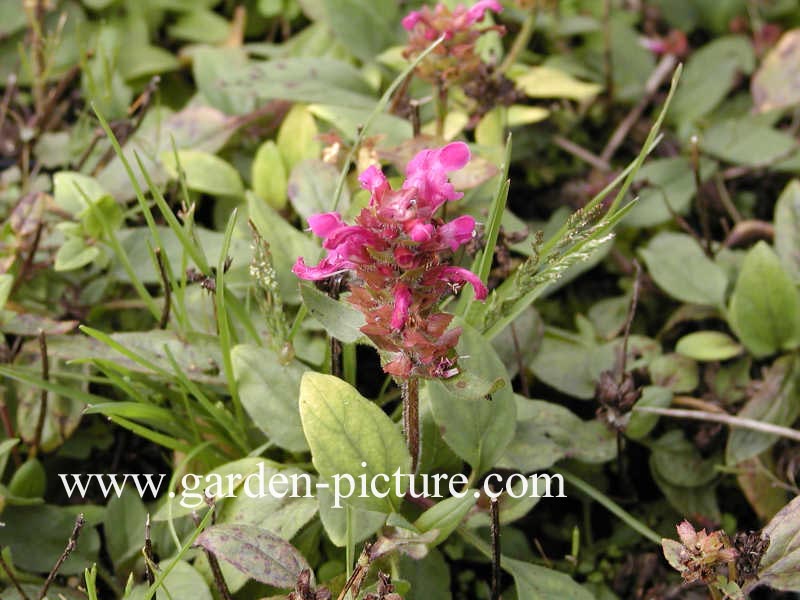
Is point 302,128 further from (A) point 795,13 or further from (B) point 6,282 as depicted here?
(A) point 795,13

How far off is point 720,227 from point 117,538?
139 cm

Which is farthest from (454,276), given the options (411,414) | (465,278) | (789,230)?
(789,230)

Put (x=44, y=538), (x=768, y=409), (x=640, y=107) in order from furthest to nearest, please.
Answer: (x=640, y=107) → (x=768, y=409) → (x=44, y=538)

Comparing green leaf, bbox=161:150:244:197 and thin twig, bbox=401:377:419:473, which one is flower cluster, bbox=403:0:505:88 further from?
thin twig, bbox=401:377:419:473

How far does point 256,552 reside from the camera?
1148mm

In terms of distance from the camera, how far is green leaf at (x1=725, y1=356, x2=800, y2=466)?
147 cm

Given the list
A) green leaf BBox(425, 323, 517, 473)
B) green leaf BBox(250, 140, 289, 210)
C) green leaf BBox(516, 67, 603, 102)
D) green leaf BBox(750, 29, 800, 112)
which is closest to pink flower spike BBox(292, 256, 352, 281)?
green leaf BBox(425, 323, 517, 473)

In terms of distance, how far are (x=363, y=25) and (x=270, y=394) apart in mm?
1031

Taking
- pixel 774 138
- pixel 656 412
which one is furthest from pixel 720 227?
pixel 656 412

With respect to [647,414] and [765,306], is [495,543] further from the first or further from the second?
[765,306]

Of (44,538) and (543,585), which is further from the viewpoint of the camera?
(44,538)

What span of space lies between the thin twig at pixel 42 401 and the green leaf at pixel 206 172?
420mm

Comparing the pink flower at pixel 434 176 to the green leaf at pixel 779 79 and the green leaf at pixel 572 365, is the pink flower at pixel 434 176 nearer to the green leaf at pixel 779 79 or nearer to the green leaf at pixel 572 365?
the green leaf at pixel 572 365

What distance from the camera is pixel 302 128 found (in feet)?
5.85
